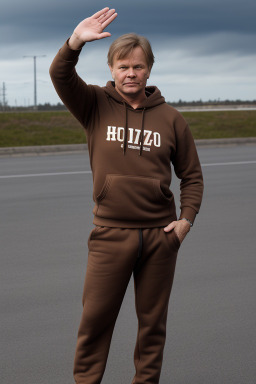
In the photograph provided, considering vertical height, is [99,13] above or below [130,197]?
above

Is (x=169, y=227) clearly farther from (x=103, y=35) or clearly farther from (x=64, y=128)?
(x=64, y=128)

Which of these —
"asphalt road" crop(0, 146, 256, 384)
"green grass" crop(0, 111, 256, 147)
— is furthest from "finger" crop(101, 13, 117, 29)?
"green grass" crop(0, 111, 256, 147)

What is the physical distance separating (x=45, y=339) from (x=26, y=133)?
16.2 metres

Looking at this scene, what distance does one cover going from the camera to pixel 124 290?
3098 mm

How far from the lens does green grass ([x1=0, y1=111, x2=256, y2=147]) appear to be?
19.1 meters

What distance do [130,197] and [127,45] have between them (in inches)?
26.9

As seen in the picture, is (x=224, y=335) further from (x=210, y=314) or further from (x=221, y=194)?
(x=221, y=194)

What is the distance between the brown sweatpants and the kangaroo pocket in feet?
0.25

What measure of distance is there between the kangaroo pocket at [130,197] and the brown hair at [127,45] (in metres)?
0.55

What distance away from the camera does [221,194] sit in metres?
10.0

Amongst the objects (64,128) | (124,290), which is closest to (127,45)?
(124,290)

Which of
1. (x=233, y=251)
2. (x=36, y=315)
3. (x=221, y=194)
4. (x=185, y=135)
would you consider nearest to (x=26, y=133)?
(x=221, y=194)

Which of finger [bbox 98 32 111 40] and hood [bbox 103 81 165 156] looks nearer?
finger [bbox 98 32 111 40]

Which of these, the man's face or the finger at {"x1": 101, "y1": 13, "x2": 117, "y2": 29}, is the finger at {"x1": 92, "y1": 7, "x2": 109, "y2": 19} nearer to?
the finger at {"x1": 101, "y1": 13, "x2": 117, "y2": 29}
